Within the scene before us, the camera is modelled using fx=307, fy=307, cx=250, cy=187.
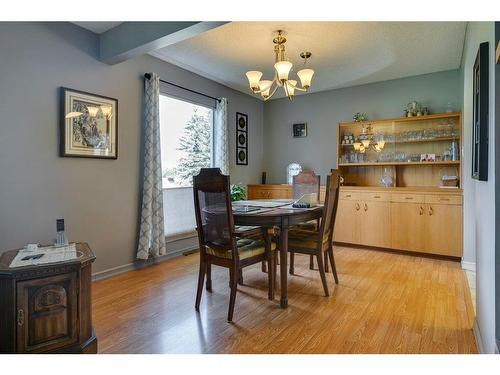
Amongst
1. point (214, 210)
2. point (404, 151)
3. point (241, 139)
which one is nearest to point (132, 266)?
point (214, 210)

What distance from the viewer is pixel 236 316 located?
2.27 m

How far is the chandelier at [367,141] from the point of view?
15.3ft

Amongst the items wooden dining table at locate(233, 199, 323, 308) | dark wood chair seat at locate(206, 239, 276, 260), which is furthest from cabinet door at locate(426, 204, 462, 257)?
dark wood chair seat at locate(206, 239, 276, 260)

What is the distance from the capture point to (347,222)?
4.54m

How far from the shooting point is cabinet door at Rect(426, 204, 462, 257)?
3.73m

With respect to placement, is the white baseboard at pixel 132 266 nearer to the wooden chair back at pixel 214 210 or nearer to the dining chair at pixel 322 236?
the wooden chair back at pixel 214 210

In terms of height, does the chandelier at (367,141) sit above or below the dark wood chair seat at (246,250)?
above

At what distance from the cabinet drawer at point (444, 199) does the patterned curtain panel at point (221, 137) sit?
2.78 m

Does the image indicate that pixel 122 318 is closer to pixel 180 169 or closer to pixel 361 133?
pixel 180 169

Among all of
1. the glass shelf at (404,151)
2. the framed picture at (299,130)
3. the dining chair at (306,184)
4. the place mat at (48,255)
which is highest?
the framed picture at (299,130)

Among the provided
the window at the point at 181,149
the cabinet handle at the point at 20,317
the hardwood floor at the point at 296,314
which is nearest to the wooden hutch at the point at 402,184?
the hardwood floor at the point at 296,314

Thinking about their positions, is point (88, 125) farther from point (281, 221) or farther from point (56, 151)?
point (281, 221)

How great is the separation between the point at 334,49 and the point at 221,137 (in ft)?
6.46

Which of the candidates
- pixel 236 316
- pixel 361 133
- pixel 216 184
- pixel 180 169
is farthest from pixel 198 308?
pixel 361 133
